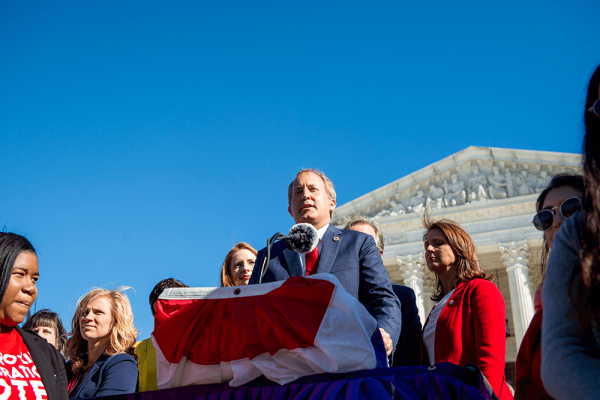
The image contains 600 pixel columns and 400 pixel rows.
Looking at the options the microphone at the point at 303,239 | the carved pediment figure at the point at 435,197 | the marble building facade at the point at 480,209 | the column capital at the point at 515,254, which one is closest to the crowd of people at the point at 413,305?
the microphone at the point at 303,239

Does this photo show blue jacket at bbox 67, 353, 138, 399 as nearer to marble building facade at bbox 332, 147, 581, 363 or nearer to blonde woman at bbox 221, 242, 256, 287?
blonde woman at bbox 221, 242, 256, 287

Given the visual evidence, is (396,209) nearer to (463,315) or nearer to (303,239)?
(463,315)

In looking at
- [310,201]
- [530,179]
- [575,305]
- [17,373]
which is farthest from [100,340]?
[530,179]

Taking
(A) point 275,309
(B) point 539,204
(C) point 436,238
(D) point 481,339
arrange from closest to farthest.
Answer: (A) point 275,309
(B) point 539,204
(D) point 481,339
(C) point 436,238

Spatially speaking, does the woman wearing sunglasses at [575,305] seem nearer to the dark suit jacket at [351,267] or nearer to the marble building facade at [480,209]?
the dark suit jacket at [351,267]

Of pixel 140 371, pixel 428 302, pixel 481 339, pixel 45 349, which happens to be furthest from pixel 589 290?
pixel 428 302

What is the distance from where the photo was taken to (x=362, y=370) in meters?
2.35

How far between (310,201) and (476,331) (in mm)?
1415

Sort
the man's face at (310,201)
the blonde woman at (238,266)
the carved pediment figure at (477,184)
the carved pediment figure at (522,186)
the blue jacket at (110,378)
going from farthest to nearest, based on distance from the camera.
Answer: the carved pediment figure at (477,184) → the carved pediment figure at (522,186) → the blonde woman at (238,266) → the blue jacket at (110,378) → the man's face at (310,201)

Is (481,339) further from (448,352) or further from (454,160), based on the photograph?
(454,160)

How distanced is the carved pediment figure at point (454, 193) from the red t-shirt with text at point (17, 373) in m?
23.0

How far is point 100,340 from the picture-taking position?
470 cm

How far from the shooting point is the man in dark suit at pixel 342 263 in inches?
129

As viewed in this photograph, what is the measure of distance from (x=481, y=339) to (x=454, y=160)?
73.8 ft
